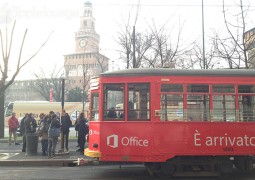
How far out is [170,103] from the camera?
9766 mm

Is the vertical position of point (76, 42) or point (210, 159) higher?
point (76, 42)

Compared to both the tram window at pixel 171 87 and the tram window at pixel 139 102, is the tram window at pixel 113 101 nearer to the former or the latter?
the tram window at pixel 139 102

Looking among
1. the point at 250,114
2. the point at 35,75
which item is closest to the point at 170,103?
the point at 250,114

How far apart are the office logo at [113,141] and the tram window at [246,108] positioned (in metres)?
3.44

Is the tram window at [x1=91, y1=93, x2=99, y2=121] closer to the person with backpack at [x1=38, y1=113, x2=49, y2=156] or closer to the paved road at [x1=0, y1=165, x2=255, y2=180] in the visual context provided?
the paved road at [x1=0, y1=165, x2=255, y2=180]

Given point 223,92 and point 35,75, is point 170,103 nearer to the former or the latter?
point 223,92

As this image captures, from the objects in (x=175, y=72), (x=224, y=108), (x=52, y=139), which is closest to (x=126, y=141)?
(x=175, y=72)

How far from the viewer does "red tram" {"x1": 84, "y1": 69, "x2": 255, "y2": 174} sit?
9.67 meters

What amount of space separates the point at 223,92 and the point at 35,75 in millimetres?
47638

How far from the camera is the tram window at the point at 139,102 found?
977 centimetres

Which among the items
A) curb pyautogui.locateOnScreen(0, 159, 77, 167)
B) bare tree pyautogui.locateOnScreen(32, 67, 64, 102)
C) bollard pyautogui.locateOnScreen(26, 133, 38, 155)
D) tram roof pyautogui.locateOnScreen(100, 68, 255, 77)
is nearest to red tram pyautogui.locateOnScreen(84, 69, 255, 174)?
tram roof pyautogui.locateOnScreen(100, 68, 255, 77)

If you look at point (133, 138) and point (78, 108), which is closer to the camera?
point (133, 138)

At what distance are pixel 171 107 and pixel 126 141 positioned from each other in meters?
1.53

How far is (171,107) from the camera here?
9781 mm
